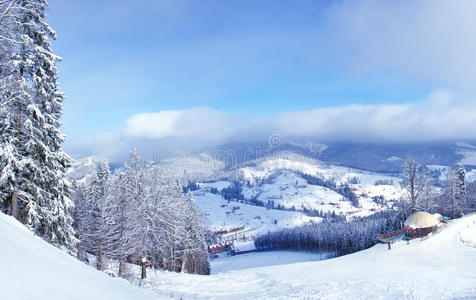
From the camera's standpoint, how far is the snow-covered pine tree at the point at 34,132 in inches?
573

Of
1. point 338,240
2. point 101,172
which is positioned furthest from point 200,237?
point 338,240

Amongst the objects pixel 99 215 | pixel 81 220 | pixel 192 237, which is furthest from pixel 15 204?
pixel 192 237

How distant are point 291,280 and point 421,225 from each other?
2083 cm

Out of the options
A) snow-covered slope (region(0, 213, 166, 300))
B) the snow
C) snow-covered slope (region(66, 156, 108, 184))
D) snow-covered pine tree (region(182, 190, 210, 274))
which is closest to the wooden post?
snow-covered slope (region(66, 156, 108, 184))

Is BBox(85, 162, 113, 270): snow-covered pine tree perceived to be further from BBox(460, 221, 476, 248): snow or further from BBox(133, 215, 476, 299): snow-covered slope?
BBox(460, 221, 476, 248): snow

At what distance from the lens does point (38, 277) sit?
5641mm

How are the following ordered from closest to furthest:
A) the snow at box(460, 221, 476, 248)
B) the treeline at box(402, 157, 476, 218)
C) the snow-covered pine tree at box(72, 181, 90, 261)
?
1. the snow at box(460, 221, 476, 248)
2. the snow-covered pine tree at box(72, 181, 90, 261)
3. the treeline at box(402, 157, 476, 218)

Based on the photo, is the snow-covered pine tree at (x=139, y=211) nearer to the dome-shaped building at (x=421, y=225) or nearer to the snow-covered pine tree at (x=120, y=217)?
the snow-covered pine tree at (x=120, y=217)

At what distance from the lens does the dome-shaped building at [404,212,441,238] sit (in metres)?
31.6

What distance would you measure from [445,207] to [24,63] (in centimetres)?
6270

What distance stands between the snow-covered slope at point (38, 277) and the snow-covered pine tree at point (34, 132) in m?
8.51

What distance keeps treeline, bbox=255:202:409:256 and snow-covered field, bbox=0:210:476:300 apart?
26786 millimetres

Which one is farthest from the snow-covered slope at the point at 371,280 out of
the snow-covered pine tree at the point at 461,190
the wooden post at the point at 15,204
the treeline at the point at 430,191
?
the snow-covered pine tree at the point at 461,190

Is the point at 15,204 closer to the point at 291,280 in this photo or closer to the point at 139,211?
the point at 139,211
